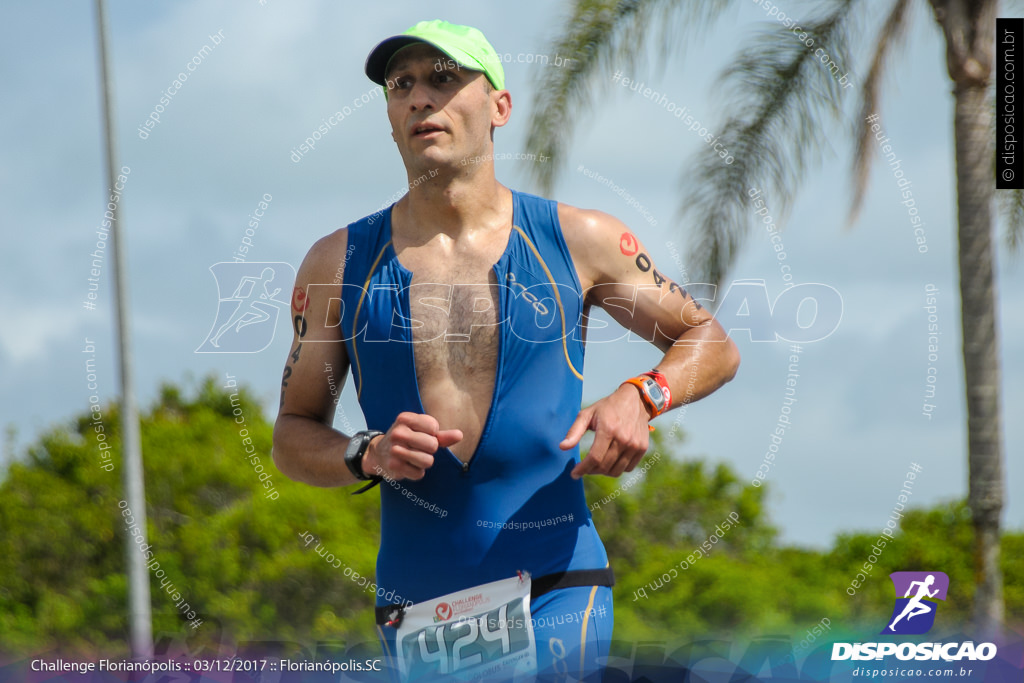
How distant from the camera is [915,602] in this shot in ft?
17.2

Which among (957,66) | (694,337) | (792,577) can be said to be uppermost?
(957,66)

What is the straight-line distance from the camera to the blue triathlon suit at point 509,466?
334cm

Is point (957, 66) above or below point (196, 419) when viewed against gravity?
above

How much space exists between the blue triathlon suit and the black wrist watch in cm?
19

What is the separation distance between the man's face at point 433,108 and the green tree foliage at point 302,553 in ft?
35.6

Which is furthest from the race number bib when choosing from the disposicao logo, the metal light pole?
the metal light pole

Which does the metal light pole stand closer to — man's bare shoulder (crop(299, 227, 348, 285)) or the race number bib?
man's bare shoulder (crop(299, 227, 348, 285))

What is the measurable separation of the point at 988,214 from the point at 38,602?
Result: 15041 millimetres

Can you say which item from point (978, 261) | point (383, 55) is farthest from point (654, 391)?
point (978, 261)

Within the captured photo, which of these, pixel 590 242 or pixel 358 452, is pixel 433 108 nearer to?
pixel 590 242

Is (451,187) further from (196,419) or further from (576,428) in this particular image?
(196,419)

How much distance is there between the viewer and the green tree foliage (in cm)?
1484

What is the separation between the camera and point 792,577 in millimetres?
15773

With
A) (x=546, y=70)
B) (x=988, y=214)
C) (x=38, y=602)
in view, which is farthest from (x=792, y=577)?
(x=38, y=602)
